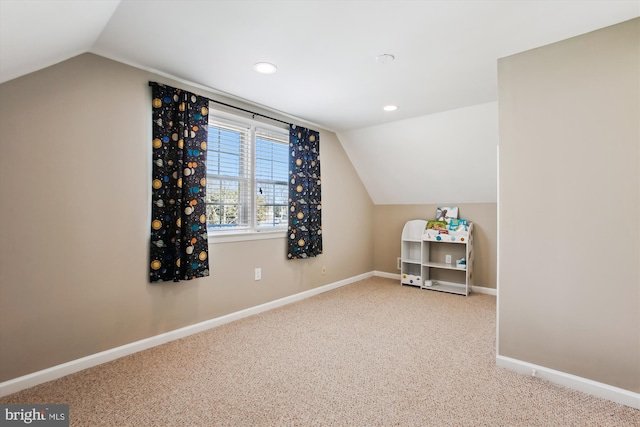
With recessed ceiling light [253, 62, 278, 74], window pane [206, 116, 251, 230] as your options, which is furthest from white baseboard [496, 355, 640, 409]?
recessed ceiling light [253, 62, 278, 74]

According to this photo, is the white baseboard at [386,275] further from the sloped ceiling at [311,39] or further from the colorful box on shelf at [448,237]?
the sloped ceiling at [311,39]

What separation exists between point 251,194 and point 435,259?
9.54ft

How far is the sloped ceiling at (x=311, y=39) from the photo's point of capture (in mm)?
1723

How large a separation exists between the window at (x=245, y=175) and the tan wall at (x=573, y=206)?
233cm

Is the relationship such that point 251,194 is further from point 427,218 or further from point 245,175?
point 427,218

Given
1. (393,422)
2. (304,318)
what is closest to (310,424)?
(393,422)

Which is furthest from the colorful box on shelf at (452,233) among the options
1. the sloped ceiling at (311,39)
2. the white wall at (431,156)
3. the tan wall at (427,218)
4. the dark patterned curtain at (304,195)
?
the sloped ceiling at (311,39)

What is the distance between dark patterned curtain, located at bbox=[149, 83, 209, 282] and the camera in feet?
8.48

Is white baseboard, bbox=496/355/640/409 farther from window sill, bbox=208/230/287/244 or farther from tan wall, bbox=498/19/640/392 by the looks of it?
window sill, bbox=208/230/287/244

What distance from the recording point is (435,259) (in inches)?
185

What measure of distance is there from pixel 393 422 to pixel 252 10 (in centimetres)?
238

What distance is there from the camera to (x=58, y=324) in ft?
6.93

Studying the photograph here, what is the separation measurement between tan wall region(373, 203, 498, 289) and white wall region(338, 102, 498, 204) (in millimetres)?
126

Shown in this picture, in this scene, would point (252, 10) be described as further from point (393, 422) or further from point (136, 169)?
point (393, 422)
